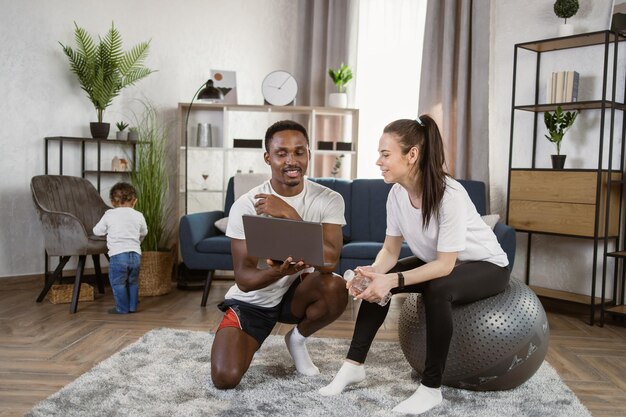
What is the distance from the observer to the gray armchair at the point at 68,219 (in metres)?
3.79

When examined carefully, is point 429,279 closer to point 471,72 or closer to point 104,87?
point 471,72

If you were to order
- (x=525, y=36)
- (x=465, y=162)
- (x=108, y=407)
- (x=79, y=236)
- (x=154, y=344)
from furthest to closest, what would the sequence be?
(x=465, y=162) < (x=525, y=36) < (x=79, y=236) < (x=154, y=344) < (x=108, y=407)

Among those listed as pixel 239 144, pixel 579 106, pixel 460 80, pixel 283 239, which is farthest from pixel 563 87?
pixel 283 239

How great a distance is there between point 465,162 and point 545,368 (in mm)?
2171

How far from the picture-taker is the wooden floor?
239 cm

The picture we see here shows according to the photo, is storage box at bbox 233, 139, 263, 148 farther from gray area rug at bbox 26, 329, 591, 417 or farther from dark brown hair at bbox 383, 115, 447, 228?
dark brown hair at bbox 383, 115, 447, 228

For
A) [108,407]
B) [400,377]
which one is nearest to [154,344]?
[108,407]

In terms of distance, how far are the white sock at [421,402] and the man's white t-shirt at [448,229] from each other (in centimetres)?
48

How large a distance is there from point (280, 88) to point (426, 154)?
2950 millimetres

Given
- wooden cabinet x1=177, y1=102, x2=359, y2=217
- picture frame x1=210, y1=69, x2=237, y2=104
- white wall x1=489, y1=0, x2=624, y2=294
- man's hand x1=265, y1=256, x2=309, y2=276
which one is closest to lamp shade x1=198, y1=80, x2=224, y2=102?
wooden cabinet x1=177, y1=102, x2=359, y2=217

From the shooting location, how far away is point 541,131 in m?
4.26

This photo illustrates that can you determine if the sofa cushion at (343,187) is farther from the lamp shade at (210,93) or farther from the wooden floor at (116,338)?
the lamp shade at (210,93)

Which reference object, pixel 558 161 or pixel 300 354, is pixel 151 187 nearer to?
pixel 300 354

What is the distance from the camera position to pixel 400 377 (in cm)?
250
